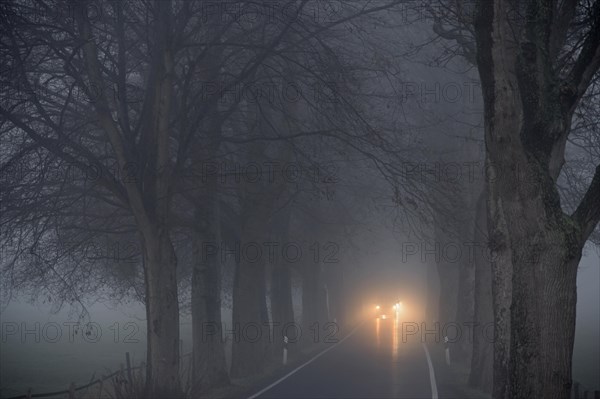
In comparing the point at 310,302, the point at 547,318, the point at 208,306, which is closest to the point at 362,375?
the point at 208,306

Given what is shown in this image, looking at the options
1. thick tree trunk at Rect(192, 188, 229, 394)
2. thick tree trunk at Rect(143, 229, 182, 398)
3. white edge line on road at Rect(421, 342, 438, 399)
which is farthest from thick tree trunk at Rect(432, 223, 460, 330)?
thick tree trunk at Rect(143, 229, 182, 398)

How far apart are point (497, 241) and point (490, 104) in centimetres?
203

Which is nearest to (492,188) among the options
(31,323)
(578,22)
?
(578,22)

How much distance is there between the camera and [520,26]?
13680 mm

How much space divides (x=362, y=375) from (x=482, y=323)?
167 inches

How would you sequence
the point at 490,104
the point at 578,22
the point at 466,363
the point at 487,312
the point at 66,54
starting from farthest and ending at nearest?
the point at 466,363 → the point at 487,312 → the point at 66,54 → the point at 578,22 → the point at 490,104

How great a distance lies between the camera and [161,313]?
15.8 m

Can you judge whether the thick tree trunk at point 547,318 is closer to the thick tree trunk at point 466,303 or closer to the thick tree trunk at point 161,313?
the thick tree trunk at point 161,313

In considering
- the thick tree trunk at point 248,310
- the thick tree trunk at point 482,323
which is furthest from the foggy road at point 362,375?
the thick tree trunk at point 248,310

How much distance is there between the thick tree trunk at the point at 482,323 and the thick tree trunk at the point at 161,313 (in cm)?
917

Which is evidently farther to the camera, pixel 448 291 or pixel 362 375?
pixel 448 291

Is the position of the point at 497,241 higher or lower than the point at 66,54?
lower

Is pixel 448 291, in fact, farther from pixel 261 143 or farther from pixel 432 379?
pixel 261 143

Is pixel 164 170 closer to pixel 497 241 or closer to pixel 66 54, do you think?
pixel 66 54
